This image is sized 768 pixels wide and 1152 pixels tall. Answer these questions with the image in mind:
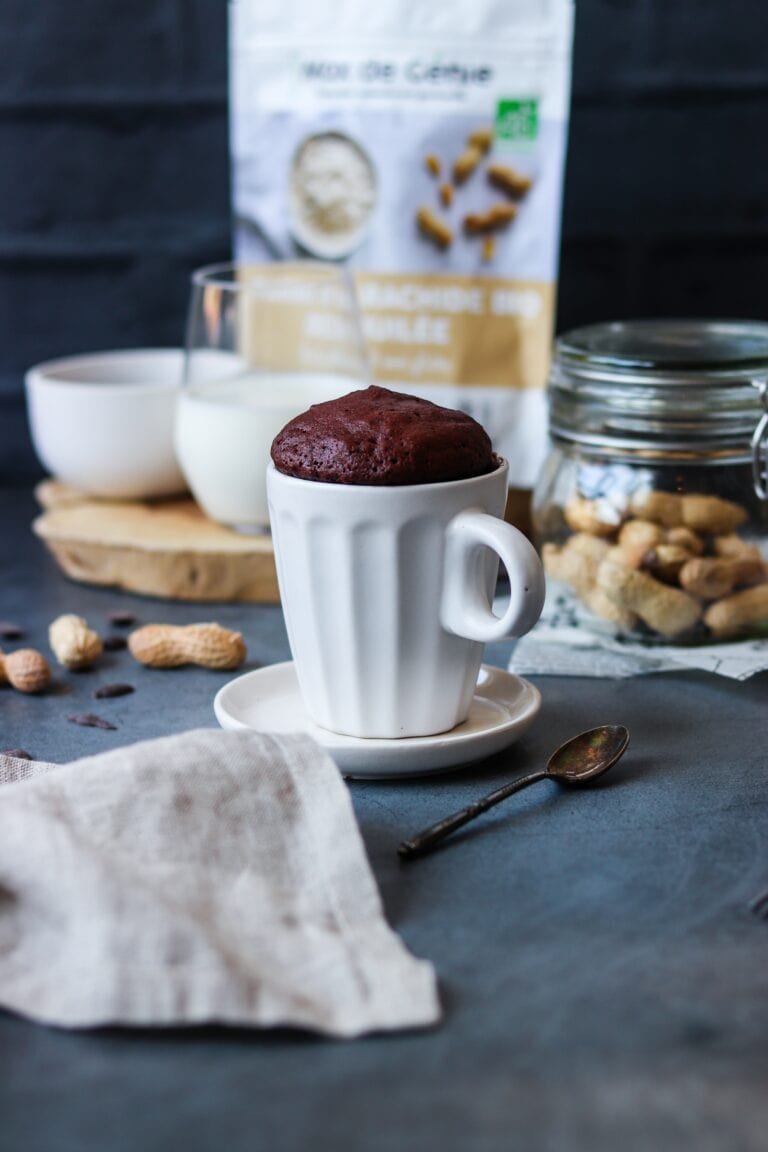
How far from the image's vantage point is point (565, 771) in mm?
724

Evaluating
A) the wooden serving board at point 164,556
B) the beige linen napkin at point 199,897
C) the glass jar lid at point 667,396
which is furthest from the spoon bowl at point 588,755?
the wooden serving board at point 164,556

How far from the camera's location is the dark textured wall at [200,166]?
49.7 inches

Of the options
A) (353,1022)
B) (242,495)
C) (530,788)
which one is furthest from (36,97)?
(353,1022)

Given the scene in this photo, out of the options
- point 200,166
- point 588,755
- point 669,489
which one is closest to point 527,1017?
point 588,755

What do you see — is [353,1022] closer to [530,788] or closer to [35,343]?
[530,788]

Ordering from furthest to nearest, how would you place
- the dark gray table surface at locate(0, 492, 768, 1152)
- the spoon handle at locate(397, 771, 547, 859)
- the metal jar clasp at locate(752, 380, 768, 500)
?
the metal jar clasp at locate(752, 380, 768, 500)
the spoon handle at locate(397, 771, 547, 859)
the dark gray table surface at locate(0, 492, 768, 1152)

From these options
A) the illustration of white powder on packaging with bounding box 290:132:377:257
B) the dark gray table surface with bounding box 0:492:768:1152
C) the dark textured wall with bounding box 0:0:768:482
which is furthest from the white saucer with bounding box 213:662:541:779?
the dark textured wall with bounding box 0:0:768:482

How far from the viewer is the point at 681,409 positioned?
91cm

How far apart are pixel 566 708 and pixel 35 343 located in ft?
2.74

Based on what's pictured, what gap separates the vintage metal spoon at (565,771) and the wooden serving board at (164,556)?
0.37m

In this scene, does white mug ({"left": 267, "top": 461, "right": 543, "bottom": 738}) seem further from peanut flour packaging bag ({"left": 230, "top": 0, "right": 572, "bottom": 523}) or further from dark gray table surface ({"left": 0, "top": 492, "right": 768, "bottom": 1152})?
peanut flour packaging bag ({"left": 230, "top": 0, "right": 572, "bottom": 523})

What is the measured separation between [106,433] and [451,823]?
65 cm

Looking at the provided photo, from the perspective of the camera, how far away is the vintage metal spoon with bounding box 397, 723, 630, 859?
0.64 m

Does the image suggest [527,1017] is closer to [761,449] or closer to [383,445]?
[383,445]
